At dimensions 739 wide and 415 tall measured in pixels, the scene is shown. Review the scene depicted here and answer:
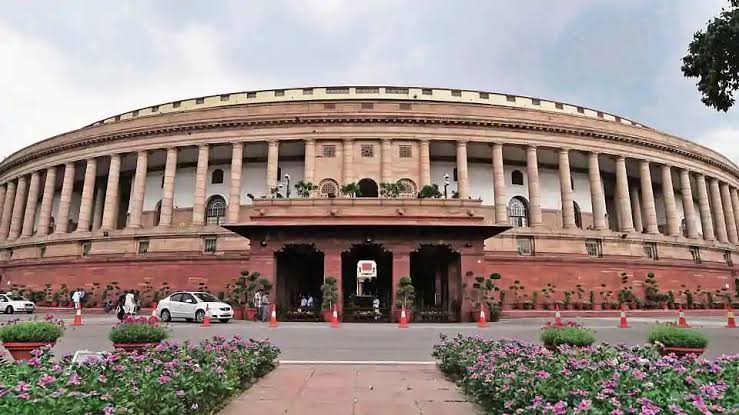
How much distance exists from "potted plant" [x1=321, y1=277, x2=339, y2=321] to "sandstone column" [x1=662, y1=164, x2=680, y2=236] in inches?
1483

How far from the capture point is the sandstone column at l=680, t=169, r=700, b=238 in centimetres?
4788

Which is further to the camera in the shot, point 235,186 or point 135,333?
point 235,186

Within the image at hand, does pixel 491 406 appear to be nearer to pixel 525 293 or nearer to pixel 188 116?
pixel 525 293

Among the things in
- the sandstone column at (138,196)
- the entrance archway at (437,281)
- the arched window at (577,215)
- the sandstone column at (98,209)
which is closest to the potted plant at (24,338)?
the entrance archway at (437,281)

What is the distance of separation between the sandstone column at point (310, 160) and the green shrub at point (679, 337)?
113ft

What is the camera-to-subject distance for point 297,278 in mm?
29516

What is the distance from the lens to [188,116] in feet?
145

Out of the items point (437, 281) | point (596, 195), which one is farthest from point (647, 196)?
point (437, 281)

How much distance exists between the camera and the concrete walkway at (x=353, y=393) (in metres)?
6.33

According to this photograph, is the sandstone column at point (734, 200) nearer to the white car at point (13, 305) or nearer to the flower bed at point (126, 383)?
the flower bed at point (126, 383)

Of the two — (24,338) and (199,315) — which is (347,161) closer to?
(199,315)

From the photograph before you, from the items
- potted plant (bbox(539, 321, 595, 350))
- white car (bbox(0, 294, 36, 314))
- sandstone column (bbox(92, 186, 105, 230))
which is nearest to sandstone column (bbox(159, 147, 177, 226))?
white car (bbox(0, 294, 36, 314))

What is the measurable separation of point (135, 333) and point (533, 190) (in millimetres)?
38138

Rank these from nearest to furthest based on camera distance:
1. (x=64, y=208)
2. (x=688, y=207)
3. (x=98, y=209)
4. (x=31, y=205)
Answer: (x=64, y=208)
(x=688, y=207)
(x=31, y=205)
(x=98, y=209)
